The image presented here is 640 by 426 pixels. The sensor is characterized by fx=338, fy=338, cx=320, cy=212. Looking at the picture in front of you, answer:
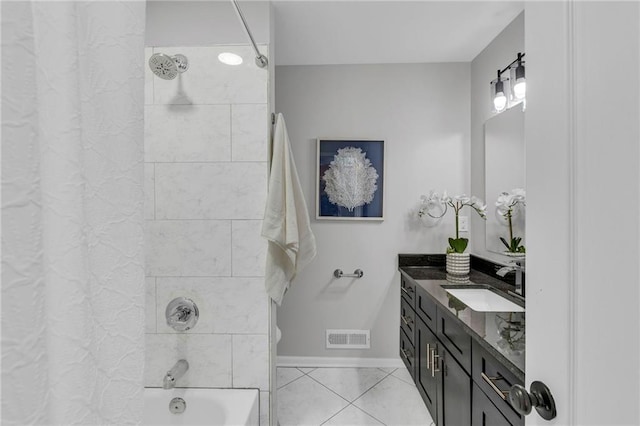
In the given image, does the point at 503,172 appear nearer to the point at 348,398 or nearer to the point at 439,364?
the point at 439,364

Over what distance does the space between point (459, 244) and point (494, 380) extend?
1.51m

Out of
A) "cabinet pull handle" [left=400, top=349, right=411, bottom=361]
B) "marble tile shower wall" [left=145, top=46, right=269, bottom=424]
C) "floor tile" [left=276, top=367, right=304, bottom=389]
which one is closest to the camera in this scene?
"marble tile shower wall" [left=145, top=46, right=269, bottom=424]

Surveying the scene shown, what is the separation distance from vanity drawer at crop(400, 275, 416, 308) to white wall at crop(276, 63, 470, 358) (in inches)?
7.0

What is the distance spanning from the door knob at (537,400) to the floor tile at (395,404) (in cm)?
170

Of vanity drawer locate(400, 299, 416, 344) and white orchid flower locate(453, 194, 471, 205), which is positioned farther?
white orchid flower locate(453, 194, 471, 205)

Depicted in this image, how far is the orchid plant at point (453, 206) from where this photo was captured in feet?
8.17

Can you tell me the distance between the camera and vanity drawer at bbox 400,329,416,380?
2193 millimetres

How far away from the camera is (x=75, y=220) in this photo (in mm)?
257

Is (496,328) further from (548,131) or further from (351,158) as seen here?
(351,158)

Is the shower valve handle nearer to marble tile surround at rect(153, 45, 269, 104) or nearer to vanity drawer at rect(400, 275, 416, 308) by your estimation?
marble tile surround at rect(153, 45, 269, 104)

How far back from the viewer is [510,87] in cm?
217

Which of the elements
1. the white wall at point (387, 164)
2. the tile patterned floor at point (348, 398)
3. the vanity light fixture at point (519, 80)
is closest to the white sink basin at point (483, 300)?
the white wall at point (387, 164)

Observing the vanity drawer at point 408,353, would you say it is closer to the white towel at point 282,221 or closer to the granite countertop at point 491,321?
the granite countertop at point 491,321

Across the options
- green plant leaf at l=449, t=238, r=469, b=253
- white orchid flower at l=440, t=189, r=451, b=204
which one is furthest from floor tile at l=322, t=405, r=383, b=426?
white orchid flower at l=440, t=189, r=451, b=204
